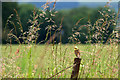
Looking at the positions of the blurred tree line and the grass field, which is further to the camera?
the blurred tree line

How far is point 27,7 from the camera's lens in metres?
15.5

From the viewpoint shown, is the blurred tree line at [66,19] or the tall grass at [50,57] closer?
the tall grass at [50,57]

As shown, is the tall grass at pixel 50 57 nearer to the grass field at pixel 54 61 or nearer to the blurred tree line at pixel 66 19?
the grass field at pixel 54 61

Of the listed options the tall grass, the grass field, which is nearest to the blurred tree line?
the tall grass

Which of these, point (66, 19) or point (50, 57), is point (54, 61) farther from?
point (66, 19)

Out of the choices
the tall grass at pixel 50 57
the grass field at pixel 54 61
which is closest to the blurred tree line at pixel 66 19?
the tall grass at pixel 50 57

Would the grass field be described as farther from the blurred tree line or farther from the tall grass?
the blurred tree line

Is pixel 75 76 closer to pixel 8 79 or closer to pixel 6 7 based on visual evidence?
pixel 8 79

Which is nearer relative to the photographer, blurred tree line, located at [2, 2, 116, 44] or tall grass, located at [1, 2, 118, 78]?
tall grass, located at [1, 2, 118, 78]

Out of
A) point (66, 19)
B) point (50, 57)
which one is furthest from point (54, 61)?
point (66, 19)

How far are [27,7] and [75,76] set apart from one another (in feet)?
47.4

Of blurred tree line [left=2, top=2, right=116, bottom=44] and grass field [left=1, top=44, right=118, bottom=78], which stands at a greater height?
blurred tree line [left=2, top=2, right=116, bottom=44]

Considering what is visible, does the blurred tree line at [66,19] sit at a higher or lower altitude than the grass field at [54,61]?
higher

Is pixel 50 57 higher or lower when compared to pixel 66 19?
lower
